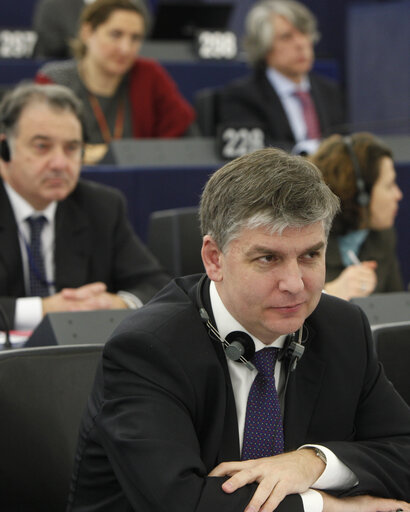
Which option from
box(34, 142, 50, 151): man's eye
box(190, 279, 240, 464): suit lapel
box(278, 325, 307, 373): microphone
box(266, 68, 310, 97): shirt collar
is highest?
box(266, 68, 310, 97): shirt collar

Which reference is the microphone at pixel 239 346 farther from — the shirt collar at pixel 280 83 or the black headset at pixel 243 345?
the shirt collar at pixel 280 83

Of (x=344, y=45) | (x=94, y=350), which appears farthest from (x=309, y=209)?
(x=344, y=45)

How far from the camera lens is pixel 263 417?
5.54 ft

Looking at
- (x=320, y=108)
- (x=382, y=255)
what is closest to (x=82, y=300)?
(x=382, y=255)

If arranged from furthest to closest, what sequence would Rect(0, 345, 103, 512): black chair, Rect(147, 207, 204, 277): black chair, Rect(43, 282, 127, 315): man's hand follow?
1. Rect(147, 207, 204, 277): black chair
2. Rect(43, 282, 127, 315): man's hand
3. Rect(0, 345, 103, 512): black chair

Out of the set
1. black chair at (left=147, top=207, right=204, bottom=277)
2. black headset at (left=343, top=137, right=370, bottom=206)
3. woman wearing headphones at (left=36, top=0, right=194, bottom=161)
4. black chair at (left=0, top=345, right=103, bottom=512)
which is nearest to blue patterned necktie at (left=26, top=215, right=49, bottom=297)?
black chair at (left=147, top=207, right=204, bottom=277)

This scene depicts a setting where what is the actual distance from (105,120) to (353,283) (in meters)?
2.38

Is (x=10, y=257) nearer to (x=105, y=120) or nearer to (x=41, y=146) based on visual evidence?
(x=41, y=146)

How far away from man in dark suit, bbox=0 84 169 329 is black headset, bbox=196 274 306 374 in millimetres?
1466

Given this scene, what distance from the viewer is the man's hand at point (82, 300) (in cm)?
295

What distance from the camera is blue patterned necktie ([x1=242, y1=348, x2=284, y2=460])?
1685 millimetres

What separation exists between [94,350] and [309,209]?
65cm

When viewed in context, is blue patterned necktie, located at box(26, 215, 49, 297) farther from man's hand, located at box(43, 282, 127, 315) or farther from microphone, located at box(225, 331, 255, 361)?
microphone, located at box(225, 331, 255, 361)

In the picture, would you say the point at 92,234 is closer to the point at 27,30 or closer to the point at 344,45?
the point at 27,30
